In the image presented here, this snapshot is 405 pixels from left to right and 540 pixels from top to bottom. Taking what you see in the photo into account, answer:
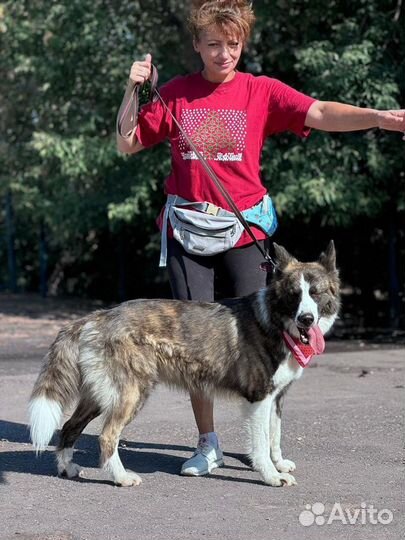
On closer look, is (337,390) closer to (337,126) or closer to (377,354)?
(377,354)

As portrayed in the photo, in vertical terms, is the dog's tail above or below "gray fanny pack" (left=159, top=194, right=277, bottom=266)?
below

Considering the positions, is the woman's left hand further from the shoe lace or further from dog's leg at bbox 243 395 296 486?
the shoe lace

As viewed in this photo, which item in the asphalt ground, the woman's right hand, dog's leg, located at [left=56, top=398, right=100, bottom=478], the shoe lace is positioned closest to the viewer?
the asphalt ground

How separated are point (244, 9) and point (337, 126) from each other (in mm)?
914

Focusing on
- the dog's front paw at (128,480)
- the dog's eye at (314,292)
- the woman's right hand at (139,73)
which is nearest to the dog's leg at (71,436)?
the dog's front paw at (128,480)

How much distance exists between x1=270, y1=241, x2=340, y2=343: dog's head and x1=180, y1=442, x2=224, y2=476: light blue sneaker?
1029mm

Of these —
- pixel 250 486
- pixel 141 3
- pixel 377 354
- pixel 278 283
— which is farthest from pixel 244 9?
pixel 141 3

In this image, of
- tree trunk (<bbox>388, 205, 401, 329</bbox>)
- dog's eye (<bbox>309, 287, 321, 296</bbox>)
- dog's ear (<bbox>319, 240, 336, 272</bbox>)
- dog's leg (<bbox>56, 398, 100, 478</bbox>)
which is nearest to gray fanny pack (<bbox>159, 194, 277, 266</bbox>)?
dog's ear (<bbox>319, 240, 336, 272</bbox>)

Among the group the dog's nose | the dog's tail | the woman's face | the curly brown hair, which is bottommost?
the dog's tail

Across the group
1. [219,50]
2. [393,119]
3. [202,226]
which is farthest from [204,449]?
[219,50]

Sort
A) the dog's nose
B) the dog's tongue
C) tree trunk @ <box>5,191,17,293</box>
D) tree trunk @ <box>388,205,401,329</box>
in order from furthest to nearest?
tree trunk @ <box>5,191,17,293</box> → tree trunk @ <box>388,205,401,329</box> → the dog's tongue → the dog's nose

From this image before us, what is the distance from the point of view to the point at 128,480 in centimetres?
539

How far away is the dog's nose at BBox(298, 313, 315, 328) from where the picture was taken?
5062mm

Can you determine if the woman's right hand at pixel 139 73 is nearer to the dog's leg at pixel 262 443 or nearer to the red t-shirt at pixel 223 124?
the red t-shirt at pixel 223 124
